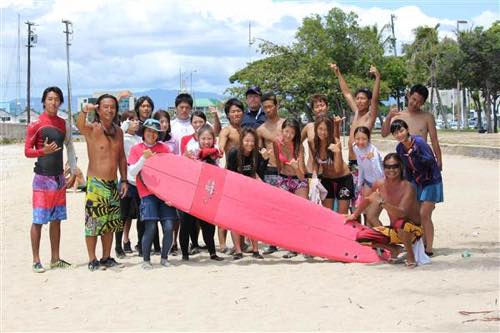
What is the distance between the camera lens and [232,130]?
6.72 meters

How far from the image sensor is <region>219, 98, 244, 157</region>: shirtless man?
669cm

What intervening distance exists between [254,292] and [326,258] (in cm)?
138

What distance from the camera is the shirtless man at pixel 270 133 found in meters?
6.77

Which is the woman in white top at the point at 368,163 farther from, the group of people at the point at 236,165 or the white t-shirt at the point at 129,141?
the white t-shirt at the point at 129,141

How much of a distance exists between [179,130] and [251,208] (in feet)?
4.02

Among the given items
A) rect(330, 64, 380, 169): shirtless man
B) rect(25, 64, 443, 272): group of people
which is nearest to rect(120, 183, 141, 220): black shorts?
rect(25, 64, 443, 272): group of people

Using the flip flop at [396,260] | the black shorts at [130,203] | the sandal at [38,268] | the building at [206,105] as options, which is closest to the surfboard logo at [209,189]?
the black shorts at [130,203]

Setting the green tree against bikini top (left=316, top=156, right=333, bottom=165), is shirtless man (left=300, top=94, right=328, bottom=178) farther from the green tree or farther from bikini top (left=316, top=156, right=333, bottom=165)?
the green tree

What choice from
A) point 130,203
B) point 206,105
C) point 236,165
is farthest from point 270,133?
point 206,105

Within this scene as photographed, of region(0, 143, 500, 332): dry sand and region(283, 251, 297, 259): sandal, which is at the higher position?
region(283, 251, 297, 259): sandal

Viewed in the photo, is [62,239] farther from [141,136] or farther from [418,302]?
[418,302]

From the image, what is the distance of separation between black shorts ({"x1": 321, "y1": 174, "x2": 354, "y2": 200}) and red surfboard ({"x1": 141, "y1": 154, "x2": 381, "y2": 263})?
0.26 meters

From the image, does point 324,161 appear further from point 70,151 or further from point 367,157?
point 70,151

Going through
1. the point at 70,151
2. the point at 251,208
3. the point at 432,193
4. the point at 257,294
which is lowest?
the point at 257,294
